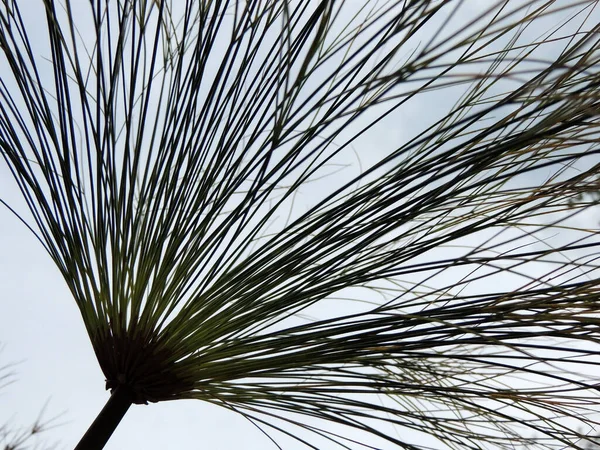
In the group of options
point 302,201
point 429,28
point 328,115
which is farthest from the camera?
point 302,201

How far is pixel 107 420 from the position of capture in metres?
0.57

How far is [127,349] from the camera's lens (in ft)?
1.97

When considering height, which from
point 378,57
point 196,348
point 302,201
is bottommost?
point 196,348

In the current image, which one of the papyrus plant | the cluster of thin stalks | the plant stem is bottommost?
the cluster of thin stalks

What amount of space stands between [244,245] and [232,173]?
0.07 metres

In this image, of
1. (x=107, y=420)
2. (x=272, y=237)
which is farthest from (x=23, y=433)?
(x=272, y=237)

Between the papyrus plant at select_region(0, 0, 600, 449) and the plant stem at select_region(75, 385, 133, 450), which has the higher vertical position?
the papyrus plant at select_region(0, 0, 600, 449)

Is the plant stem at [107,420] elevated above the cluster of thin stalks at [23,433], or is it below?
above

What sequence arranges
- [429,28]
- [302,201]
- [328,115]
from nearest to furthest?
[328,115] < [429,28] < [302,201]

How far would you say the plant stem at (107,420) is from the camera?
552mm

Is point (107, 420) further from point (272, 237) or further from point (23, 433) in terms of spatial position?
point (272, 237)

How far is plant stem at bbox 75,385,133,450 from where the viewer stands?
0.55m

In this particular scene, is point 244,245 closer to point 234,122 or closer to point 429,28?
point 234,122

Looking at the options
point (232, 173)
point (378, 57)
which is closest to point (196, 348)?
point (232, 173)
